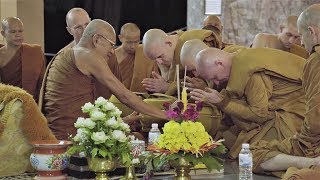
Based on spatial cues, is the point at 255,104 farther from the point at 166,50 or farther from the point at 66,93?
the point at 66,93

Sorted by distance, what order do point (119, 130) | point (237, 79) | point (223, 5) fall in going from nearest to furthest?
point (119, 130) → point (237, 79) → point (223, 5)

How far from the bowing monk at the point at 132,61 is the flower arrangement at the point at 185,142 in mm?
3351

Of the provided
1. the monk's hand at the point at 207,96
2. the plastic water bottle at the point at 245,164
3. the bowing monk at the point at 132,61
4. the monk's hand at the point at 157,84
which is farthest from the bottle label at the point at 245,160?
the bowing monk at the point at 132,61

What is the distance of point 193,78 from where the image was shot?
5742mm

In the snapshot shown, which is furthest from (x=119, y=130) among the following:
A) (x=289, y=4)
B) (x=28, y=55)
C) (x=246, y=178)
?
(x=289, y=4)

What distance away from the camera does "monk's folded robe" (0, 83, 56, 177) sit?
4227 mm

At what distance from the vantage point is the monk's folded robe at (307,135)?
14.3ft

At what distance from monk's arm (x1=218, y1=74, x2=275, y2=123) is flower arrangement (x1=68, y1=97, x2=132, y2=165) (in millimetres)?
1400

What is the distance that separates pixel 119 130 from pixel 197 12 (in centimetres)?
621

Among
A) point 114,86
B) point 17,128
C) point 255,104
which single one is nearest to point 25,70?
point 114,86

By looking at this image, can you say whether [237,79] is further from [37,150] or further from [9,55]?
[9,55]

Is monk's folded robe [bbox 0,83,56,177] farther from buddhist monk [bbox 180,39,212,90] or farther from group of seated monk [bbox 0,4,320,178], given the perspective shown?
A: buddhist monk [bbox 180,39,212,90]

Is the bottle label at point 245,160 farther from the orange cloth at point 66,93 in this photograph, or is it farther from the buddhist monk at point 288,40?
the buddhist monk at point 288,40

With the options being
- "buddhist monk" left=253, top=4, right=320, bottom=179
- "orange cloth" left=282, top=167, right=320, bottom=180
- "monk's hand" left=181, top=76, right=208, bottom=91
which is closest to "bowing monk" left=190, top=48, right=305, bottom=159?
"buddhist monk" left=253, top=4, right=320, bottom=179
